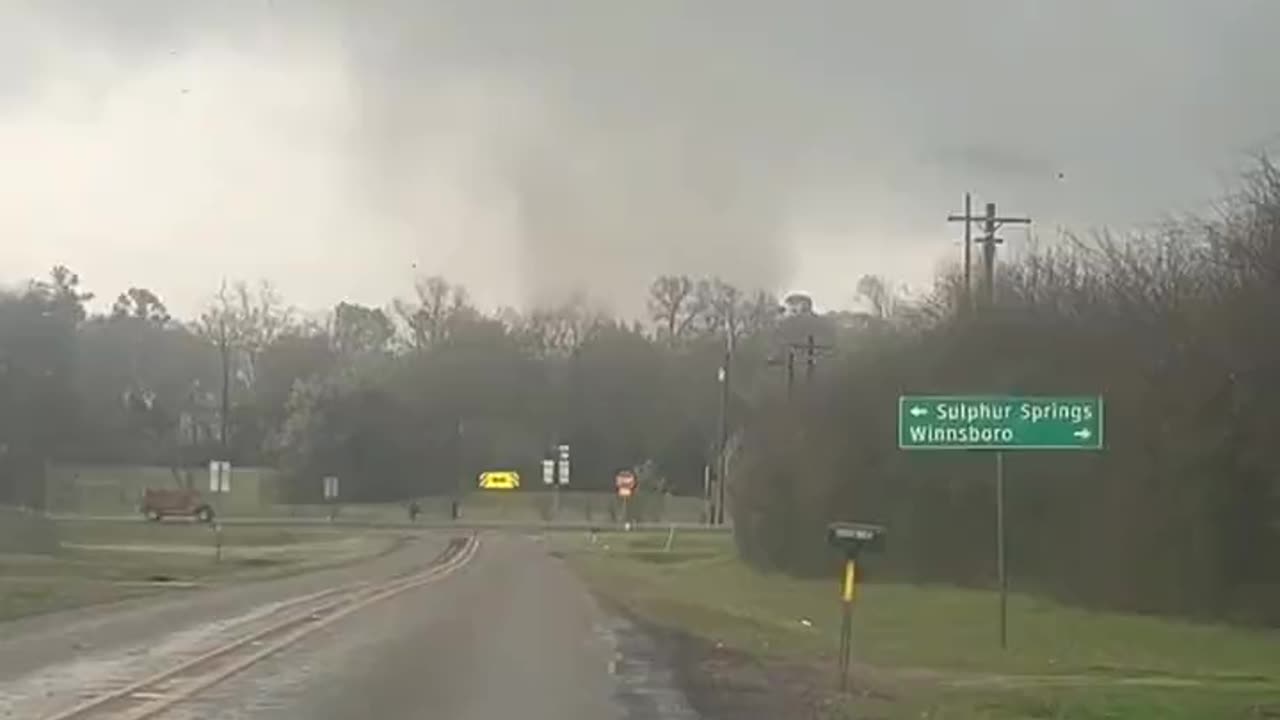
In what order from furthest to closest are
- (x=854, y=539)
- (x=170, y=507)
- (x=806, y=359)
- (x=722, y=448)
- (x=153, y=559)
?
(x=722, y=448) → (x=170, y=507) → (x=806, y=359) → (x=153, y=559) → (x=854, y=539)

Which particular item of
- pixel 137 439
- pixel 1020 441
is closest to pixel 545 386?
pixel 137 439

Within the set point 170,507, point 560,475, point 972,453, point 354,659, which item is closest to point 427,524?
point 170,507

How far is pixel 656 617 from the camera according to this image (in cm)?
3462

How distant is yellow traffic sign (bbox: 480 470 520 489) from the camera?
412ft

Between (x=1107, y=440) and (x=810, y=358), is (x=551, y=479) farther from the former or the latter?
(x=1107, y=440)

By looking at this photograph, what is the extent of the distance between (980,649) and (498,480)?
99316 mm

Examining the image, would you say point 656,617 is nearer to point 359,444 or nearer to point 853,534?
point 853,534

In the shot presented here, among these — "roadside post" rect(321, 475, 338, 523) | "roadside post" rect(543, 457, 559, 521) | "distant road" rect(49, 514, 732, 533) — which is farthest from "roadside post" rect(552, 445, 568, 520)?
"roadside post" rect(321, 475, 338, 523)

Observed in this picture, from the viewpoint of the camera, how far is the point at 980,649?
27.1 m

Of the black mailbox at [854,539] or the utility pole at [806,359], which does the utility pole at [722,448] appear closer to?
the utility pole at [806,359]

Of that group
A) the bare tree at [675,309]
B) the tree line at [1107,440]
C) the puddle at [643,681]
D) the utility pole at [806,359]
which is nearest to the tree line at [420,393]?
the bare tree at [675,309]

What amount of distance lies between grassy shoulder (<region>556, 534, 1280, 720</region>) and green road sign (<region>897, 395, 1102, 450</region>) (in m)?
2.94

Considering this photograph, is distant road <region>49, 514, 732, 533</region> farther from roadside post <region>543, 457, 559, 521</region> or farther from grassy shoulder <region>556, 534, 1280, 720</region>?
grassy shoulder <region>556, 534, 1280, 720</region>

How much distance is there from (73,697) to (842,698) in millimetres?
7359
